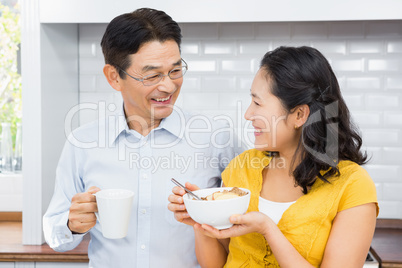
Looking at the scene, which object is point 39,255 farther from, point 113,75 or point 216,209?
point 216,209

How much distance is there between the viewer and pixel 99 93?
8.78 ft

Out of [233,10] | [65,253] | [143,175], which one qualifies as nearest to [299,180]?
[143,175]

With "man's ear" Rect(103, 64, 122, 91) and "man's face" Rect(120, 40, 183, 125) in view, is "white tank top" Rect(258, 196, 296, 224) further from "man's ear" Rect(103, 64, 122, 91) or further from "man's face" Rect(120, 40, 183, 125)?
"man's ear" Rect(103, 64, 122, 91)

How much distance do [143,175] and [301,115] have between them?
1.97ft

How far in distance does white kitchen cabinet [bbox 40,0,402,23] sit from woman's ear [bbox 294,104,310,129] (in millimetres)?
783

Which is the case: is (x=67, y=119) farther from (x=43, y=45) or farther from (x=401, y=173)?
(x=401, y=173)

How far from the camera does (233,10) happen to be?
2141 mm

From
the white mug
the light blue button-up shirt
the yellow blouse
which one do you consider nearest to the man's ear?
the light blue button-up shirt

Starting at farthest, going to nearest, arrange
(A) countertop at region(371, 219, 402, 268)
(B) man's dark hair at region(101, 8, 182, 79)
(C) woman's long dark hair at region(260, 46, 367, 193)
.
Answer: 1. (A) countertop at region(371, 219, 402, 268)
2. (B) man's dark hair at region(101, 8, 182, 79)
3. (C) woman's long dark hair at region(260, 46, 367, 193)

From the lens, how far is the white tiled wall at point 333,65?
2555 mm

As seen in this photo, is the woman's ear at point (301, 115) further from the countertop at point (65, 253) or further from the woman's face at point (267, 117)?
the countertop at point (65, 253)

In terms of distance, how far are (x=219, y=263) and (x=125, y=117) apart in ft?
2.14

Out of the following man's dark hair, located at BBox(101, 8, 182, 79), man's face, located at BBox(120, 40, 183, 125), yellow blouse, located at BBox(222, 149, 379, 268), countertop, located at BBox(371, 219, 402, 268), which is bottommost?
countertop, located at BBox(371, 219, 402, 268)

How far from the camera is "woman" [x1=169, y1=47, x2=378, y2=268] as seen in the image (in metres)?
1.33
